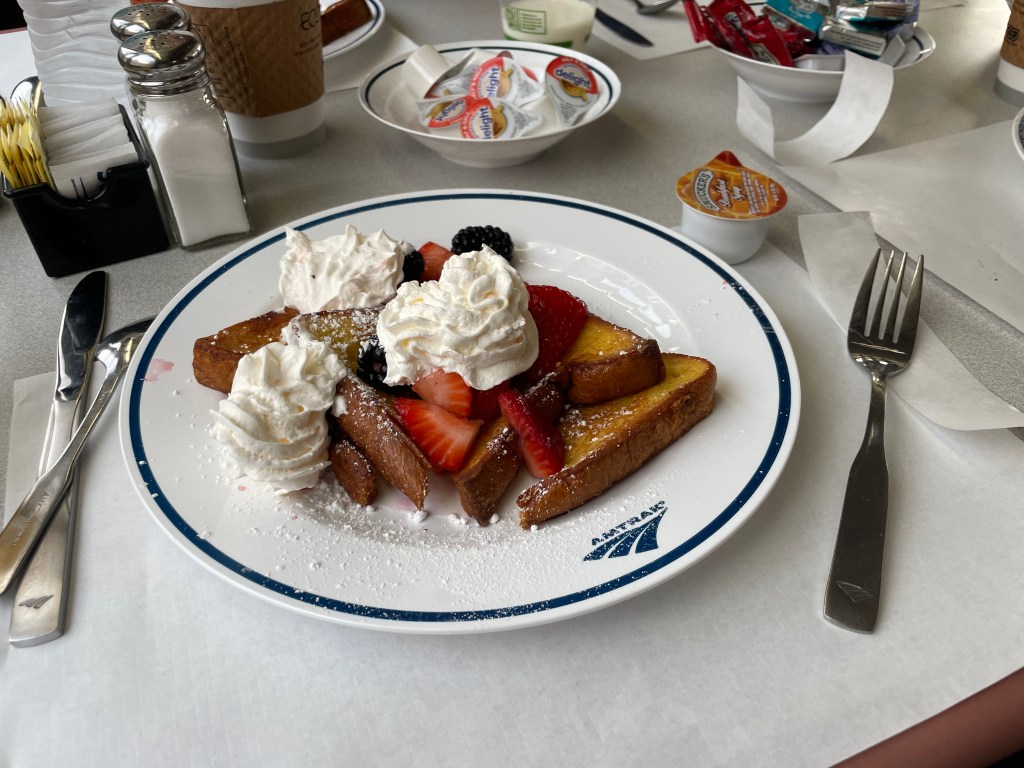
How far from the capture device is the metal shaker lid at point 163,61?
1.25 m

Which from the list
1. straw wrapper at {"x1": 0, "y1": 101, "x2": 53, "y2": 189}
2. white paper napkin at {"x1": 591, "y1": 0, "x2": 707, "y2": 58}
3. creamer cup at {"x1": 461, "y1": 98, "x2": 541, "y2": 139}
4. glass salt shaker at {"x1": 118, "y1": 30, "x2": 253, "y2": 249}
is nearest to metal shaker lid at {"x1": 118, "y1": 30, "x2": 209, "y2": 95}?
glass salt shaker at {"x1": 118, "y1": 30, "x2": 253, "y2": 249}

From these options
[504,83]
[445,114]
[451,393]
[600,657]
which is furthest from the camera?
[504,83]

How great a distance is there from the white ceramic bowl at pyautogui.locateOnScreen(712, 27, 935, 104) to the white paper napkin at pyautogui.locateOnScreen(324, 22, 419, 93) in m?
0.83

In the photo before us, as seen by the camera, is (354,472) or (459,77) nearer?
(354,472)

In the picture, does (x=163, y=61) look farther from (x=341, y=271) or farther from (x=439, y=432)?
(x=439, y=432)

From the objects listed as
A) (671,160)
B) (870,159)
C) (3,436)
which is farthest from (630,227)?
(3,436)

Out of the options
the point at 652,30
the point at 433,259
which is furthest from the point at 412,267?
the point at 652,30

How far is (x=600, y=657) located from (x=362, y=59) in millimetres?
1753

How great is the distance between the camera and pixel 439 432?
3.31ft

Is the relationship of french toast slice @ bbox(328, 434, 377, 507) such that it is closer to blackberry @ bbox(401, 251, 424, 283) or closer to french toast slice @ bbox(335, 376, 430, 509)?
french toast slice @ bbox(335, 376, 430, 509)

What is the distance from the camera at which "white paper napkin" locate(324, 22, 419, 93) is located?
2.00 m

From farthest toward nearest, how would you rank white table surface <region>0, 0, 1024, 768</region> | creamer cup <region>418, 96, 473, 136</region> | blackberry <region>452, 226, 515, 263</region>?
creamer cup <region>418, 96, 473, 136</region> → blackberry <region>452, 226, 515, 263</region> → white table surface <region>0, 0, 1024, 768</region>

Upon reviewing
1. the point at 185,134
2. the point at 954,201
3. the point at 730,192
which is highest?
the point at 185,134

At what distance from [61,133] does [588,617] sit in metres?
1.25
